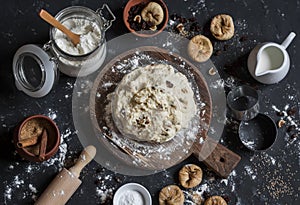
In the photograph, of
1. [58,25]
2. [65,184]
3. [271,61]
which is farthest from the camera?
[271,61]

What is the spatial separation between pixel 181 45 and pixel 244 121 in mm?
383

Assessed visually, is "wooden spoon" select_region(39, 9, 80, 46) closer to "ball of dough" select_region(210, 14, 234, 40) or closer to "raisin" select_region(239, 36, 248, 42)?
"ball of dough" select_region(210, 14, 234, 40)

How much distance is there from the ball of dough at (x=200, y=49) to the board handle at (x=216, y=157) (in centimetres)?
33

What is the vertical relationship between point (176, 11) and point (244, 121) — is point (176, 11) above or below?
above

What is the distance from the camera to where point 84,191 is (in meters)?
2.17

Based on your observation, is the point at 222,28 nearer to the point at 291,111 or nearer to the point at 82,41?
the point at 291,111

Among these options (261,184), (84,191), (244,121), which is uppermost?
(84,191)

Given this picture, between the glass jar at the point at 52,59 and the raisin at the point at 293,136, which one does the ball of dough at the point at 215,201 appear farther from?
the glass jar at the point at 52,59

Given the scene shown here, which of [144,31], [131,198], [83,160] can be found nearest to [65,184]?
[83,160]

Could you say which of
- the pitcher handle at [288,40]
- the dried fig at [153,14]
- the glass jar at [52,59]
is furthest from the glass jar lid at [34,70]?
the pitcher handle at [288,40]

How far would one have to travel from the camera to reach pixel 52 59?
209 cm

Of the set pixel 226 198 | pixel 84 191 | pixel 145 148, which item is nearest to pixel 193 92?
pixel 145 148

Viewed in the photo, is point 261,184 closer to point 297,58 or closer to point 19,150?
point 297,58

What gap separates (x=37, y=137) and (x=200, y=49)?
2.30 feet
